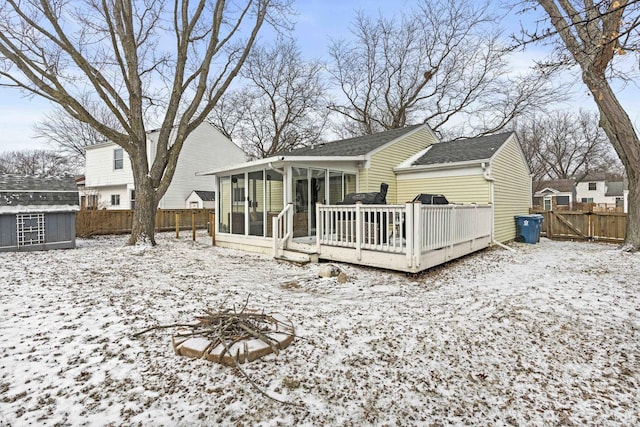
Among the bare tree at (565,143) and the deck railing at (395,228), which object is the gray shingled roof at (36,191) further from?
the bare tree at (565,143)

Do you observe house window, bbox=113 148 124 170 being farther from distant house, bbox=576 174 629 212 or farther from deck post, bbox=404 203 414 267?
distant house, bbox=576 174 629 212

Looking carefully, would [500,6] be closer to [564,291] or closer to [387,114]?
[564,291]

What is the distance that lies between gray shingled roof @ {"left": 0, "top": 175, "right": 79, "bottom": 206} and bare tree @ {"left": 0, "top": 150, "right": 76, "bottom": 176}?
29786 mm

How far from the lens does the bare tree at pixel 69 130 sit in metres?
25.0

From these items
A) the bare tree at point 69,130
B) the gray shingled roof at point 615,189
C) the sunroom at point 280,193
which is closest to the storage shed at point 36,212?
the sunroom at point 280,193

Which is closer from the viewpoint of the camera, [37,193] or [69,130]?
[37,193]

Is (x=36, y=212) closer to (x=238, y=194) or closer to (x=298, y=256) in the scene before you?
(x=238, y=194)

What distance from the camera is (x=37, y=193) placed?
8.27 m

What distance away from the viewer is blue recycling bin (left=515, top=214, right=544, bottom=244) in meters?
10.6

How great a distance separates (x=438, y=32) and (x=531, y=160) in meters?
20.1

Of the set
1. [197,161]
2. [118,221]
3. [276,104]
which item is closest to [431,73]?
[276,104]

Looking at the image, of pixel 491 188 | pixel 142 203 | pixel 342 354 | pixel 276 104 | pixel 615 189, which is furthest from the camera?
pixel 615 189

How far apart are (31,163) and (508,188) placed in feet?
149

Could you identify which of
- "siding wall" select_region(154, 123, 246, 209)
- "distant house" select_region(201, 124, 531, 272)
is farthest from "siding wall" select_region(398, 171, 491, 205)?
"siding wall" select_region(154, 123, 246, 209)
